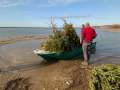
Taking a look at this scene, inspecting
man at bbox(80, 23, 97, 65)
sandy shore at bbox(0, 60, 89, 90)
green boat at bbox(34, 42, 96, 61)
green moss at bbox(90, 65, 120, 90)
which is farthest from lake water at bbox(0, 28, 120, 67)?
green moss at bbox(90, 65, 120, 90)

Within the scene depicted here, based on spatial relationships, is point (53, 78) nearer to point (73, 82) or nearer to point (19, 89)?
point (73, 82)

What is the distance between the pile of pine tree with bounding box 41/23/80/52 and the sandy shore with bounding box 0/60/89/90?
1.93 meters

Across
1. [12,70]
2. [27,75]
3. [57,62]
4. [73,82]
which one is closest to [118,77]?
[73,82]

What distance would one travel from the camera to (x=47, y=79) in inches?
413

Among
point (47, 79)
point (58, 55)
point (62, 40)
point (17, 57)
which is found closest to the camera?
point (47, 79)

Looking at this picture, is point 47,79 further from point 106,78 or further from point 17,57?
point 17,57

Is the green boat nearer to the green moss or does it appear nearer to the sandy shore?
the sandy shore

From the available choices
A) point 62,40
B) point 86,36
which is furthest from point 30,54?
point 86,36

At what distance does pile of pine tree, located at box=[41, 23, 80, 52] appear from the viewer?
48.0ft

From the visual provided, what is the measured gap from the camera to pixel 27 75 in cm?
1119

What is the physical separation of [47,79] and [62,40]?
4873 millimetres

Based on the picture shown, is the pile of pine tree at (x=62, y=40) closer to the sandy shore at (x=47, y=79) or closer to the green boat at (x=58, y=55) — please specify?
the green boat at (x=58, y=55)

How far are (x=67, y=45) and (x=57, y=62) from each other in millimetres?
1315

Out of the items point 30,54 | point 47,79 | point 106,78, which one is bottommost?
point 30,54
